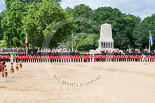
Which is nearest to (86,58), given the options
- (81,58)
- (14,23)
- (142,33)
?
(81,58)

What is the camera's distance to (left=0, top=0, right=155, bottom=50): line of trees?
148 ft

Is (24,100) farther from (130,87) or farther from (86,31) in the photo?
(86,31)

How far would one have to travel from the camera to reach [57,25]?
44781 millimetres

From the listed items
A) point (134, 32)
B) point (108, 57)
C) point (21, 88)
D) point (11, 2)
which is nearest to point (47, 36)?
point (108, 57)

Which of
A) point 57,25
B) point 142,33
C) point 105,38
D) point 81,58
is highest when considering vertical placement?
point 142,33

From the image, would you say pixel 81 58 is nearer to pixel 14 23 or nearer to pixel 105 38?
pixel 105 38

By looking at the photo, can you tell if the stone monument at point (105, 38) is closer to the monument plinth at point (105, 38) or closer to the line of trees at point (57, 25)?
the monument plinth at point (105, 38)

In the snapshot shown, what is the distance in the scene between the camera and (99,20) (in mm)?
74938

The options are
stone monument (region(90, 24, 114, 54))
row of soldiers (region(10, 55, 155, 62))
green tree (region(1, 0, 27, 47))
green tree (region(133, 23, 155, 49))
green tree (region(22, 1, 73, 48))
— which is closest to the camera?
row of soldiers (region(10, 55, 155, 62))

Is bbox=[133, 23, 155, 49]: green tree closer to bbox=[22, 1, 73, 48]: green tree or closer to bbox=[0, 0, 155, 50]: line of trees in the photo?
bbox=[0, 0, 155, 50]: line of trees

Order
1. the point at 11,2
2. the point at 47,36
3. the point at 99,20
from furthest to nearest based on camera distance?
1. the point at 99,20
2. the point at 11,2
3. the point at 47,36

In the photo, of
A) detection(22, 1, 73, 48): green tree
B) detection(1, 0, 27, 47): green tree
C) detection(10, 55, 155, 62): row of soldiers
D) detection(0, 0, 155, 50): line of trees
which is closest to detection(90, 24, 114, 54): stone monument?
detection(0, 0, 155, 50): line of trees

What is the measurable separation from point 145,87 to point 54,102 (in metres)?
6.72

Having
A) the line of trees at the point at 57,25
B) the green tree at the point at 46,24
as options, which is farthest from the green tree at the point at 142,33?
the green tree at the point at 46,24
